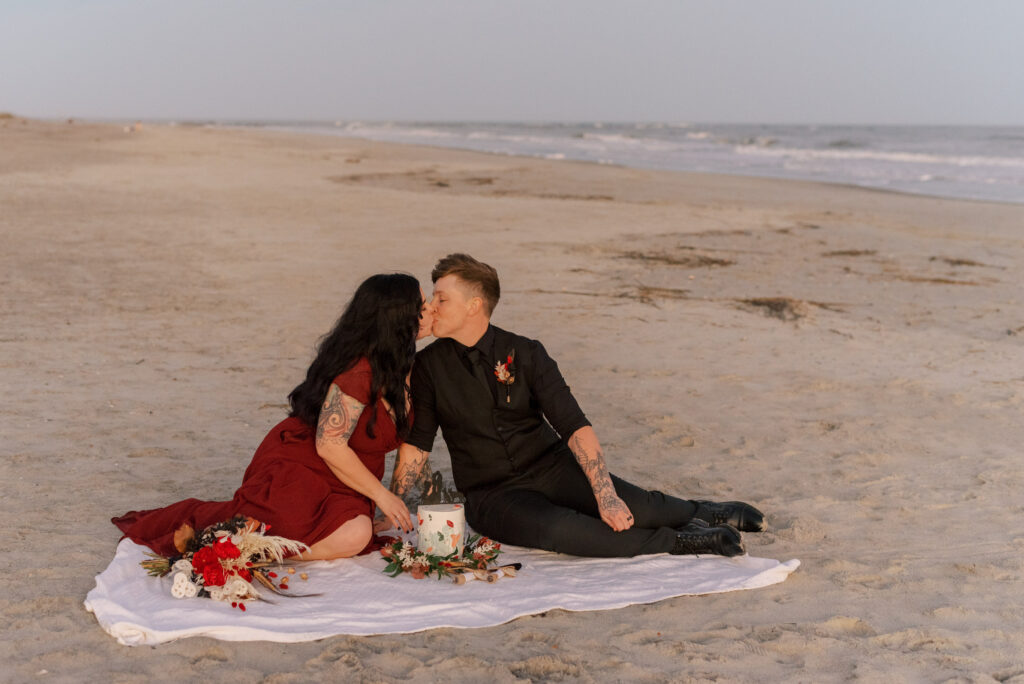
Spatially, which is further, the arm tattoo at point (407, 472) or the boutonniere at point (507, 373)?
the arm tattoo at point (407, 472)

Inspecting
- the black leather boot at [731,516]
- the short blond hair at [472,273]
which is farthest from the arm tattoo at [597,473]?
the short blond hair at [472,273]

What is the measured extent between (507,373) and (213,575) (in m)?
1.39

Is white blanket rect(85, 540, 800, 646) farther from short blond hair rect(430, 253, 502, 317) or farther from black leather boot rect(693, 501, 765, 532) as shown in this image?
short blond hair rect(430, 253, 502, 317)

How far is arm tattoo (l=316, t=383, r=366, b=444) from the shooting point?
3791 mm

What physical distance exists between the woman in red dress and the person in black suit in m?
0.19

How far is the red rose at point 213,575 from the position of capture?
346cm

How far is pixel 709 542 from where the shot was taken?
4.02 meters

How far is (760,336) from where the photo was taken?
804 centimetres

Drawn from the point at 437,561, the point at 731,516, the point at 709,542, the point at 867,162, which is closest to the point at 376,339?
the point at 437,561

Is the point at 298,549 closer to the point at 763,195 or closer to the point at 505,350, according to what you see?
the point at 505,350

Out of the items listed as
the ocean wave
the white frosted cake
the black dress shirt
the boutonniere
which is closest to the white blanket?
the white frosted cake

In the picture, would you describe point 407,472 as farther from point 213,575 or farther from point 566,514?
point 213,575

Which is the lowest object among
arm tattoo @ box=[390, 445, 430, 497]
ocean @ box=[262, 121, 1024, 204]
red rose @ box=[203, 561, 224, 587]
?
red rose @ box=[203, 561, 224, 587]

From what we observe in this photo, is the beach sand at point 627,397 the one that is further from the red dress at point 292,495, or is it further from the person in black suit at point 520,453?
the person in black suit at point 520,453
